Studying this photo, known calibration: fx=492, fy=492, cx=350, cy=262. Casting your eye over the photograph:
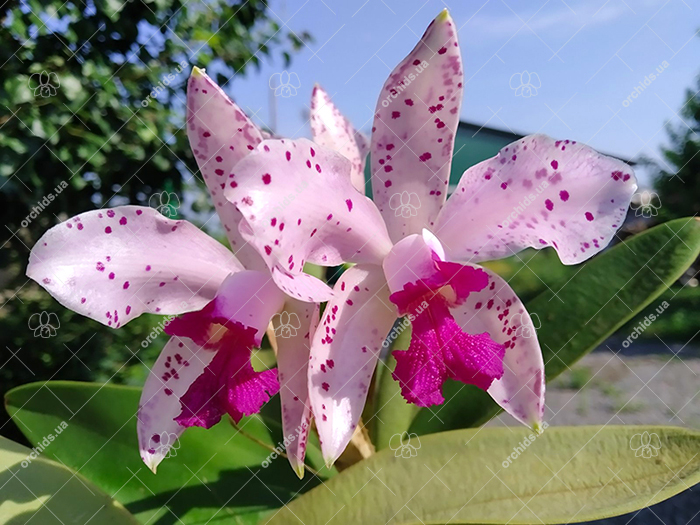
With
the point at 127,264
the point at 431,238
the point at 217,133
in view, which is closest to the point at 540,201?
the point at 431,238

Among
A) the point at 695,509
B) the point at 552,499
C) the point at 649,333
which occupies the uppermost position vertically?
the point at 552,499

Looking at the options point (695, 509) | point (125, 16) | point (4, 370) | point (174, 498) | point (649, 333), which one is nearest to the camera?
point (174, 498)

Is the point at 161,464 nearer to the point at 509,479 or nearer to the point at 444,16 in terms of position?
the point at 509,479

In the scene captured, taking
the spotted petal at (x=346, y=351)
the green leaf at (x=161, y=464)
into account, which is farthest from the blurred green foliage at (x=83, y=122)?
the spotted petal at (x=346, y=351)

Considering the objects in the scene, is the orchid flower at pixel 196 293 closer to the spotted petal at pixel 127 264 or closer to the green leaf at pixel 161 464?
the spotted petal at pixel 127 264

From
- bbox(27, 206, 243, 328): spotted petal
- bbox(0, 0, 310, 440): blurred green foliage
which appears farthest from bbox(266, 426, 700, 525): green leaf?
bbox(0, 0, 310, 440): blurred green foliage

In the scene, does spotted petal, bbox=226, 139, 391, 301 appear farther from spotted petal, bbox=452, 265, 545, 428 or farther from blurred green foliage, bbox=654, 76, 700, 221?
blurred green foliage, bbox=654, 76, 700, 221

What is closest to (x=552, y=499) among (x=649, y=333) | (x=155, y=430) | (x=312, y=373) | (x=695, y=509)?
(x=312, y=373)

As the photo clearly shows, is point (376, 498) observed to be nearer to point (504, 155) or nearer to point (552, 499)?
point (552, 499)
